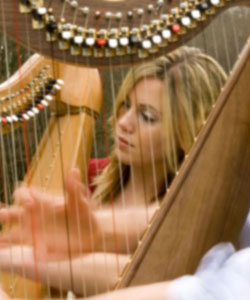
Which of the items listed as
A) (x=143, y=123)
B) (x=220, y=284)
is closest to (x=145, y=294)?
(x=220, y=284)

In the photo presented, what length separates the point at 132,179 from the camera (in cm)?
117

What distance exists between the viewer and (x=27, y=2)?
83 cm

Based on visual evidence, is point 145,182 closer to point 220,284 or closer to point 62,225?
point 62,225

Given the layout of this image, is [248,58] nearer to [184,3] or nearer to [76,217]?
[184,3]

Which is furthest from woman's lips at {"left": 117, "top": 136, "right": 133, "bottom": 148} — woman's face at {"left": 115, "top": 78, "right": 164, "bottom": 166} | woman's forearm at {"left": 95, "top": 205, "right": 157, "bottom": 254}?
woman's forearm at {"left": 95, "top": 205, "right": 157, "bottom": 254}

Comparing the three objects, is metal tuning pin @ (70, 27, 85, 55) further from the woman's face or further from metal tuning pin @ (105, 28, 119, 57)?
the woman's face

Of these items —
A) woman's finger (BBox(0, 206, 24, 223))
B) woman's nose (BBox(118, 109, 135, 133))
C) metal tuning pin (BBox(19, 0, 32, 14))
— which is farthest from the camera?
woman's nose (BBox(118, 109, 135, 133))

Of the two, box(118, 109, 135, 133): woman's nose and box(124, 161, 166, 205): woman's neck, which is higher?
box(118, 109, 135, 133): woman's nose

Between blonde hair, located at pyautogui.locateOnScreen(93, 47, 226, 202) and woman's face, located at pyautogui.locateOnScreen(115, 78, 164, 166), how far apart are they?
0.04 feet

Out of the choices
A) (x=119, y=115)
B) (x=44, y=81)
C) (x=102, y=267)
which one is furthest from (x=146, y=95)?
(x=102, y=267)

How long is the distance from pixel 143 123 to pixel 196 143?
0.16 m

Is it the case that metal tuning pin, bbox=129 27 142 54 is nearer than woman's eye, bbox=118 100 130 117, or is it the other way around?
metal tuning pin, bbox=129 27 142 54

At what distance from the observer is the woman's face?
1.07 m

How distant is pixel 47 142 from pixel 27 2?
51 cm
